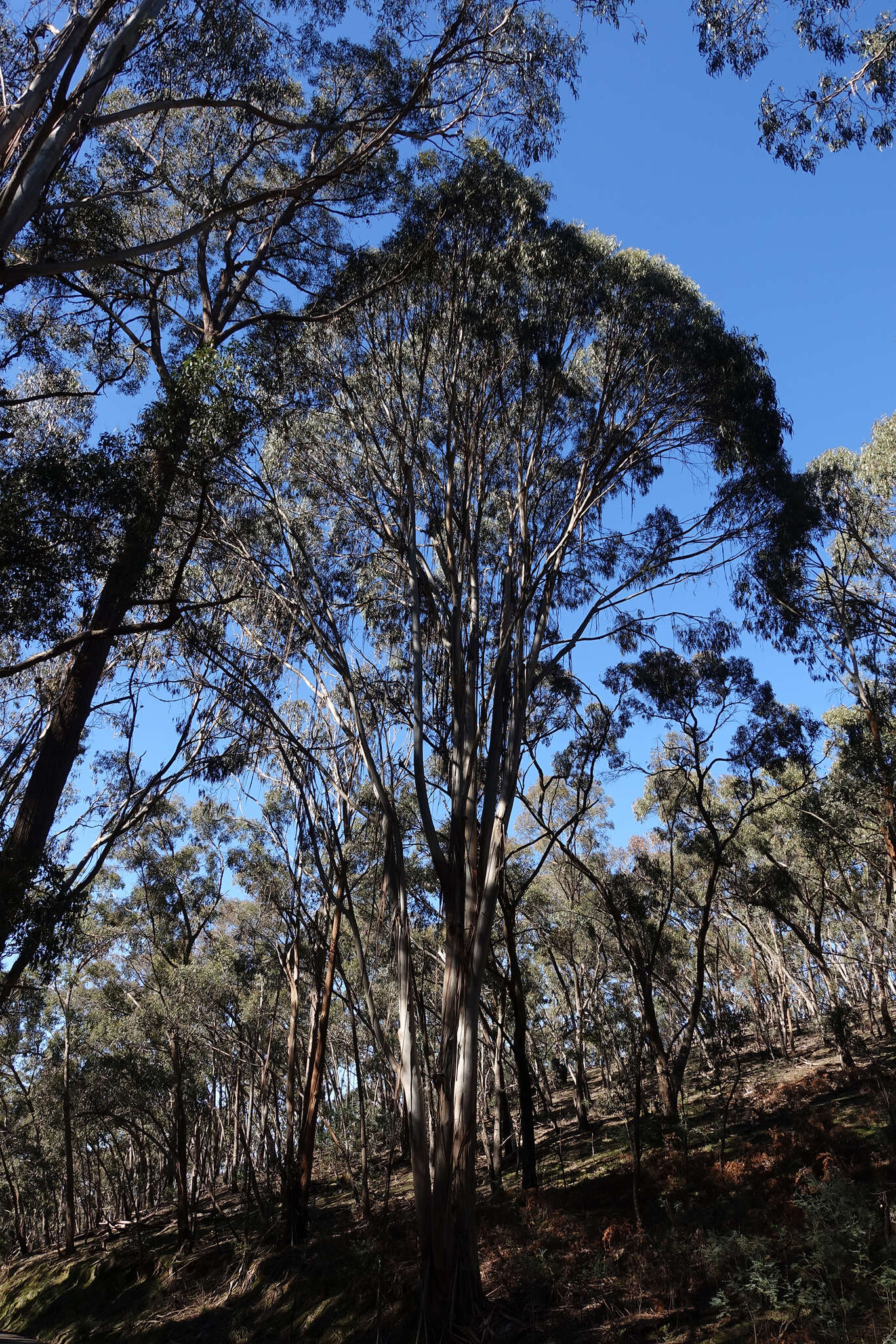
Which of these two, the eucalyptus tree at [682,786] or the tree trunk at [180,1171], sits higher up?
the eucalyptus tree at [682,786]

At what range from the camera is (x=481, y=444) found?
9.66m

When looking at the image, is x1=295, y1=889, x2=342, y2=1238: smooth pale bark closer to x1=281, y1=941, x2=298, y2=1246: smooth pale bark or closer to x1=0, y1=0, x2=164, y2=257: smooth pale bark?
x1=281, y1=941, x2=298, y2=1246: smooth pale bark

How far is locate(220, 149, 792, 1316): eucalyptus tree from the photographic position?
350 inches

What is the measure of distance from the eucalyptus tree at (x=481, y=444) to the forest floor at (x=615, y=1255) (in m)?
3.70

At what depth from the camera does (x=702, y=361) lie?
1008 cm

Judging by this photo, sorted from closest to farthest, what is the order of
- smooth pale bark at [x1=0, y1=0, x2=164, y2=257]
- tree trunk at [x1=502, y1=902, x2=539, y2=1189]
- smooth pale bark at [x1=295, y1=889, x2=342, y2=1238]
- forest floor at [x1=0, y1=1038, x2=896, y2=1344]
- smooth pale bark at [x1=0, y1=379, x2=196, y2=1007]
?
smooth pale bark at [x1=0, y1=0, x2=164, y2=257], forest floor at [x1=0, y1=1038, x2=896, y2=1344], smooth pale bark at [x1=0, y1=379, x2=196, y2=1007], tree trunk at [x1=502, y1=902, x2=539, y2=1189], smooth pale bark at [x1=295, y1=889, x2=342, y2=1238]

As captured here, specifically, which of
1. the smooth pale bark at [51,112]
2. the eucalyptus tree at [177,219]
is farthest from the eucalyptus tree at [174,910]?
the smooth pale bark at [51,112]

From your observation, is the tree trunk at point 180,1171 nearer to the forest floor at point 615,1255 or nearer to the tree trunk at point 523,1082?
the forest floor at point 615,1255

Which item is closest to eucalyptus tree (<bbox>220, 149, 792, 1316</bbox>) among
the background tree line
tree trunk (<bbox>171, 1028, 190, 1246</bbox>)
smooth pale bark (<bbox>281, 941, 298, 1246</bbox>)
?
the background tree line

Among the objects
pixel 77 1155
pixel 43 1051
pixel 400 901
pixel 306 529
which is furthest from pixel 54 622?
pixel 77 1155

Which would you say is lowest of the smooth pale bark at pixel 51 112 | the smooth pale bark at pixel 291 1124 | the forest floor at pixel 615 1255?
the forest floor at pixel 615 1255

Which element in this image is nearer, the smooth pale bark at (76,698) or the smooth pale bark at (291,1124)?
the smooth pale bark at (76,698)

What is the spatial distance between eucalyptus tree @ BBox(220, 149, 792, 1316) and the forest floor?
3696 mm

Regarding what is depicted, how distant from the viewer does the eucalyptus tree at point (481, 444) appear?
350 inches
